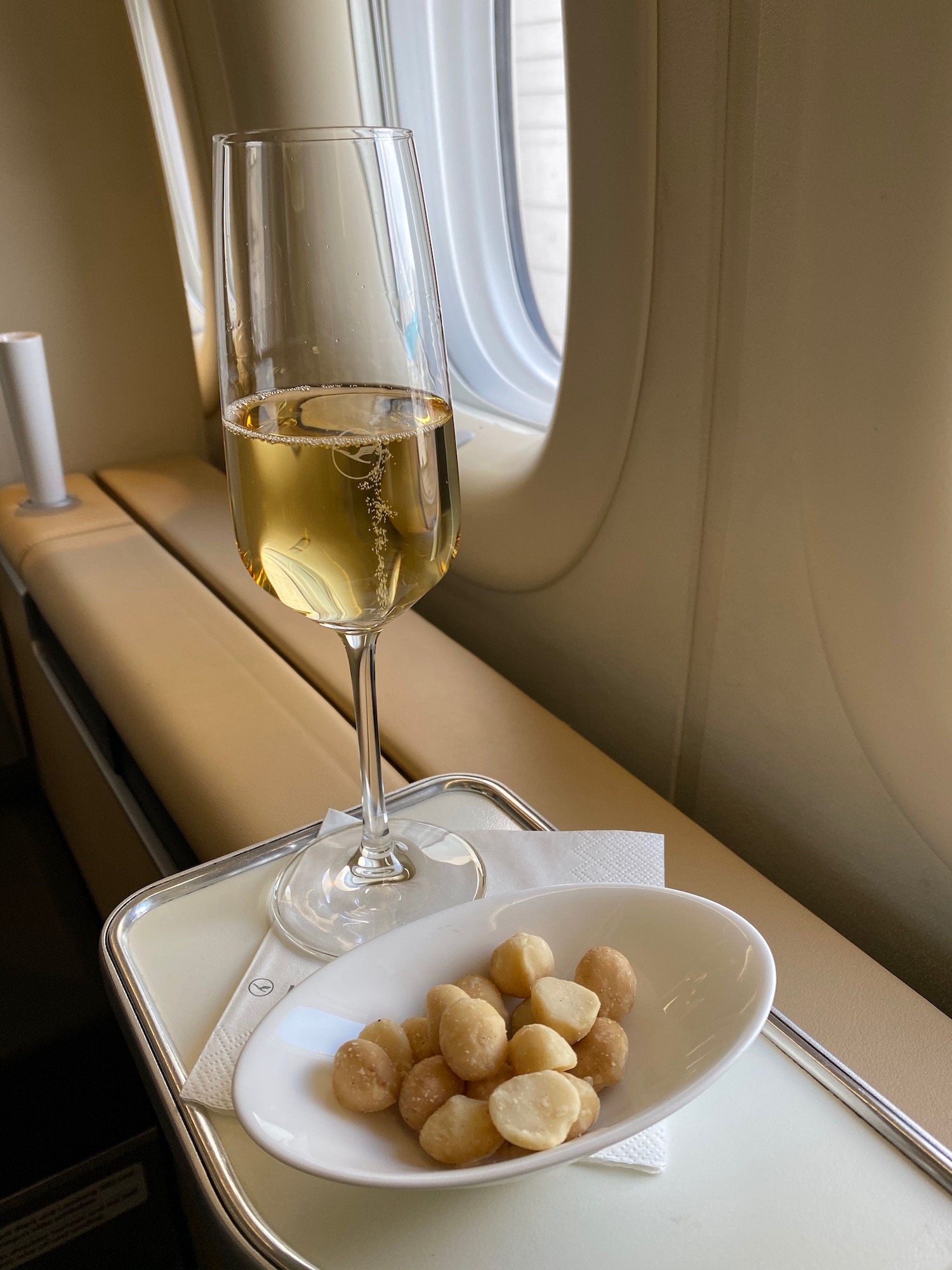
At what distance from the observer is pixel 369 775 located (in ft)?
2.01

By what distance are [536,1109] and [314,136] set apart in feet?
1.48

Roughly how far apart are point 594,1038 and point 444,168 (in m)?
1.17

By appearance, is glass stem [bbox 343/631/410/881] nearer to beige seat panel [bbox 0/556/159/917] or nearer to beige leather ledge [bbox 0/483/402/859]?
beige leather ledge [bbox 0/483/402/859]

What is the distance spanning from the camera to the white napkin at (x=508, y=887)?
449 millimetres

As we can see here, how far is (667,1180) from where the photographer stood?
17.0 inches

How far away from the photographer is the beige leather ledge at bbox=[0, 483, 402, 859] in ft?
2.76

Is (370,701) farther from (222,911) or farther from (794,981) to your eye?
(794,981)

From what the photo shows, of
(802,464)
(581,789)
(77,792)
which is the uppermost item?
(802,464)

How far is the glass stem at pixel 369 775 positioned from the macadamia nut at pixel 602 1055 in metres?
0.21

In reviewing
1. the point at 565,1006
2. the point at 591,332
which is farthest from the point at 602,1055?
the point at 591,332

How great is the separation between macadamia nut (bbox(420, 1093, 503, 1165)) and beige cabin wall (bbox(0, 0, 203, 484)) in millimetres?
1622

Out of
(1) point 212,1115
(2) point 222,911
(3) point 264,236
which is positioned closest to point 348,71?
(3) point 264,236

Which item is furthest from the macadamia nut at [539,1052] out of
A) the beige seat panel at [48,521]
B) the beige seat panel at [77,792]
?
the beige seat panel at [48,521]

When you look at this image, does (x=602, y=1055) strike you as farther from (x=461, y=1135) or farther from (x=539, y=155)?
(x=539, y=155)
